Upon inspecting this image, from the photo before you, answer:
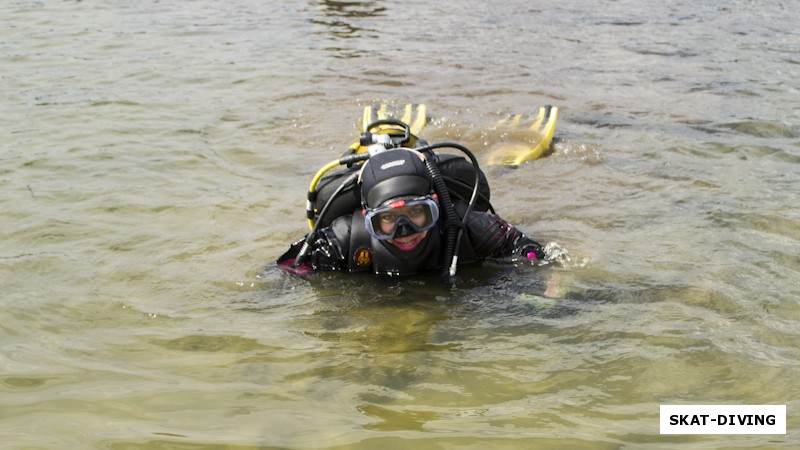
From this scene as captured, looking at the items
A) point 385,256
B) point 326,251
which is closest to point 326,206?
point 326,251

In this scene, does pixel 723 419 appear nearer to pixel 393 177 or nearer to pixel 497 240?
pixel 497 240

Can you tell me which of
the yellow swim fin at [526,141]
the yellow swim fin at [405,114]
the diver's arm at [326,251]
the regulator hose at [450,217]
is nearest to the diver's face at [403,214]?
the regulator hose at [450,217]

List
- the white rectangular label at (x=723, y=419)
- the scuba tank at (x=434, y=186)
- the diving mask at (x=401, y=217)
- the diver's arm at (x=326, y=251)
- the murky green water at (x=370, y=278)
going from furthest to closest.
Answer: the diver's arm at (x=326, y=251) → the scuba tank at (x=434, y=186) → the diving mask at (x=401, y=217) → the murky green water at (x=370, y=278) → the white rectangular label at (x=723, y=419)

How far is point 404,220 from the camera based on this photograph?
441 cm

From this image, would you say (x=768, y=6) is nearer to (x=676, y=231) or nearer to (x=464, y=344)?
(x=676, y=231)

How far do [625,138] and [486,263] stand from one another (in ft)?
10.8

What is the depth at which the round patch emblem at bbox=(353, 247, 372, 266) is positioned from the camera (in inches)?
189

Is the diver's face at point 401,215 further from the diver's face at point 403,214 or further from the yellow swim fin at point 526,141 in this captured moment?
the yellow swim fin at point 526,141

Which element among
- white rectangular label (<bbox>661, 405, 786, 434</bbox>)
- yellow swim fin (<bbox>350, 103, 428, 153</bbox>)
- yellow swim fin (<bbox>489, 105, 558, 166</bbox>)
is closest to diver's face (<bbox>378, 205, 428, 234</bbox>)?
white rectangular label (<bbox>661, 405, 786, 434</bbox>)

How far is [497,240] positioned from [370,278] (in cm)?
81

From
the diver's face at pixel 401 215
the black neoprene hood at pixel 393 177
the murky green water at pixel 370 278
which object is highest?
the black neoprene hood at pixel 393 177

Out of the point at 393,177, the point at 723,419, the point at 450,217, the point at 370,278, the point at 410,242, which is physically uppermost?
the point at 393,177

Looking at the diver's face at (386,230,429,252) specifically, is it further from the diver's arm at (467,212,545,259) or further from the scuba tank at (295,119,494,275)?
the diver's arm at (467,212,545,259)

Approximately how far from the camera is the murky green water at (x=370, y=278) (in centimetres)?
322
